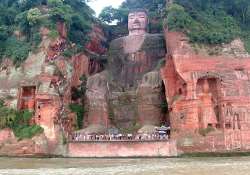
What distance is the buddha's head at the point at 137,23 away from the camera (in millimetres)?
58747

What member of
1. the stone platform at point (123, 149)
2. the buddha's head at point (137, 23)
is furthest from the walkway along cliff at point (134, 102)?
the buddha's head at point (137, 23)

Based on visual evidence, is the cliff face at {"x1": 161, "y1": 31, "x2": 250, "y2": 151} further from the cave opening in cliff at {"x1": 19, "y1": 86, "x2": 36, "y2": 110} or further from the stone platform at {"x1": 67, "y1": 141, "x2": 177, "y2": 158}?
the cave opening in cliff at {"x1": 19, "y1": 86, "x2": 36, "y2": 110}

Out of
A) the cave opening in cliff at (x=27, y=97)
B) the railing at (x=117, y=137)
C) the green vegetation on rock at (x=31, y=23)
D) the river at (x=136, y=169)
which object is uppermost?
the green vegetation on rock at (x=31, y=23)

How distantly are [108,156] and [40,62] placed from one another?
1292cm

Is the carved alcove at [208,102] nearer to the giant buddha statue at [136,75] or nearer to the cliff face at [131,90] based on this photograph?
the giant buddha statue at [136,75]

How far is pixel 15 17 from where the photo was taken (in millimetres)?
51500

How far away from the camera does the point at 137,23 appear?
58875 millimetres

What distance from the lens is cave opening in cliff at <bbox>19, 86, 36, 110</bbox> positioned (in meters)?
45.8

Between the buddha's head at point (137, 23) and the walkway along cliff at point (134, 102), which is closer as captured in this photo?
the walkway along cliff at point (134, 102)

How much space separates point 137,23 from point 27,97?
1939 centimetres

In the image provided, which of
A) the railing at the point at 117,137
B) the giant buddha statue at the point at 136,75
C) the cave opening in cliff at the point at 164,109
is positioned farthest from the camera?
the giant buddha statue at the point at 136,75

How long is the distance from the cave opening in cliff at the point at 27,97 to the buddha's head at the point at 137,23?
17783 millimetres

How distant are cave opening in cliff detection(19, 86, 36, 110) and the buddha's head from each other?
58.3 ft

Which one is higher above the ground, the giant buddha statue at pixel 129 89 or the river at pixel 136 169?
the giant buddha statue at pixel 129 89
